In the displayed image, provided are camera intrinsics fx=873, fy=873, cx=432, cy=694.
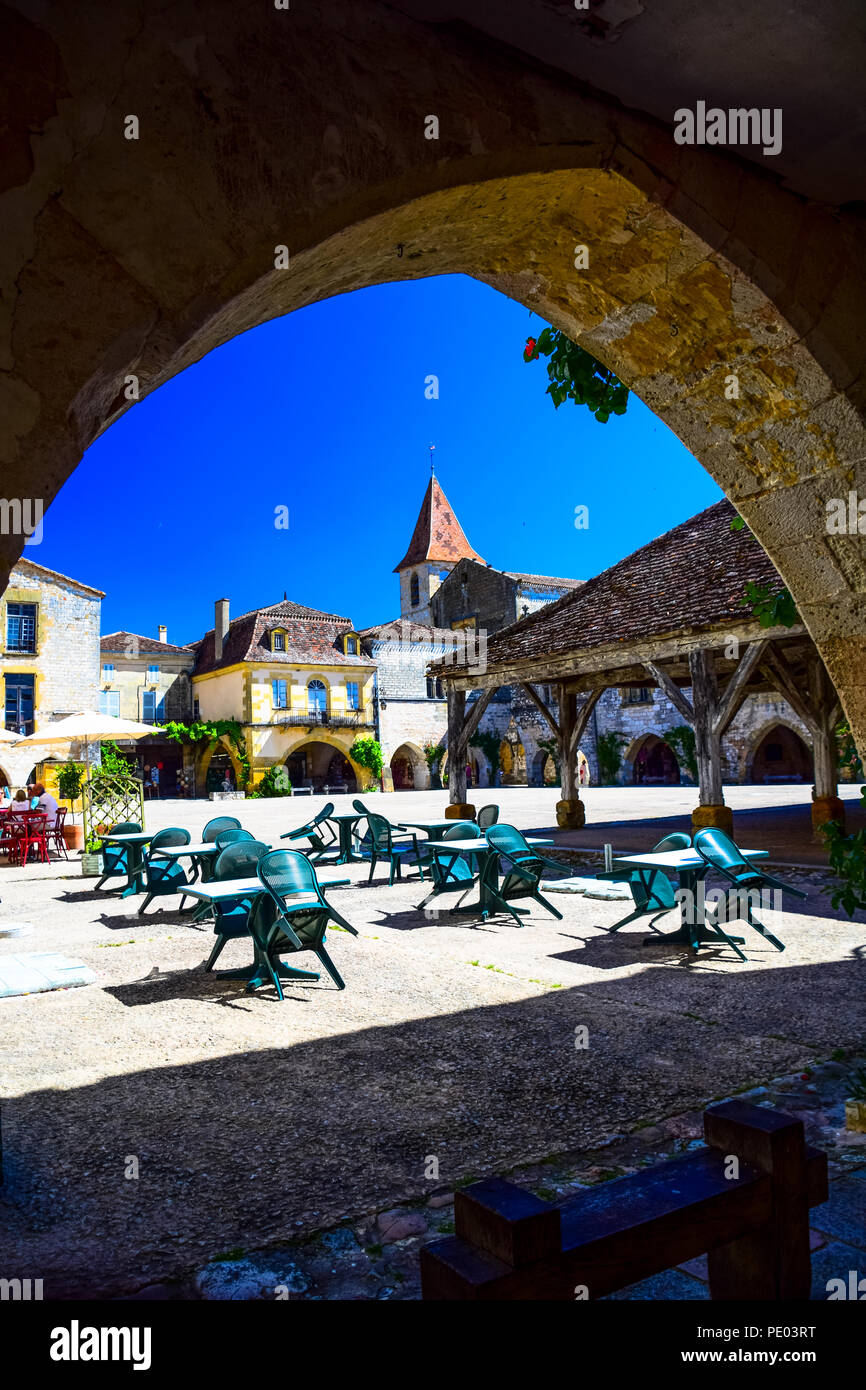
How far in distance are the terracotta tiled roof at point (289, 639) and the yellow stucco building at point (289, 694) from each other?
4cm

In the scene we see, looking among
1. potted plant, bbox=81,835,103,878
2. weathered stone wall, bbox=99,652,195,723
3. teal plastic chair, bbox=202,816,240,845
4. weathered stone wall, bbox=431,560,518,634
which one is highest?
weathered stone wall, bbox=431,560,518,634

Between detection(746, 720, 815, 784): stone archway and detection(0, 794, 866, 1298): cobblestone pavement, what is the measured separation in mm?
25772

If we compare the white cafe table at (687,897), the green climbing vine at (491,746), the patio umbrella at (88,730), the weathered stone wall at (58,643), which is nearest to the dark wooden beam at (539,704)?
the patio umbrella at (88,730)

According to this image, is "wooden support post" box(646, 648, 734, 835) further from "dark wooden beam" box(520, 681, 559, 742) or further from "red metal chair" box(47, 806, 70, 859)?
"red metal chair" box(47, 806, 70, 859)

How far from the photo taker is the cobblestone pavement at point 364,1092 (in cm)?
235

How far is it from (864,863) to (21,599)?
79.9 feet

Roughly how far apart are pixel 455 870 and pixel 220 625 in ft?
98.3

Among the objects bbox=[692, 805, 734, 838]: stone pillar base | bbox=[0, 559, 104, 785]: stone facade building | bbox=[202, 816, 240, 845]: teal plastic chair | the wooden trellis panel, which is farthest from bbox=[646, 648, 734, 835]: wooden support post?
bbox=[0, 559, 104, 785]: stone facade building

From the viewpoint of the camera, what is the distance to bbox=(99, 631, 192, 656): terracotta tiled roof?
120 ft

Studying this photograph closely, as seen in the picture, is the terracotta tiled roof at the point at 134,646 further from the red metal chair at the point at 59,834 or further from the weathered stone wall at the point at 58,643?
the red metal chair at the point at 59,834

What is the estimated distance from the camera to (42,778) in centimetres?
2239

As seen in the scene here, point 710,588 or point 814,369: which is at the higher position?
point 710,588
